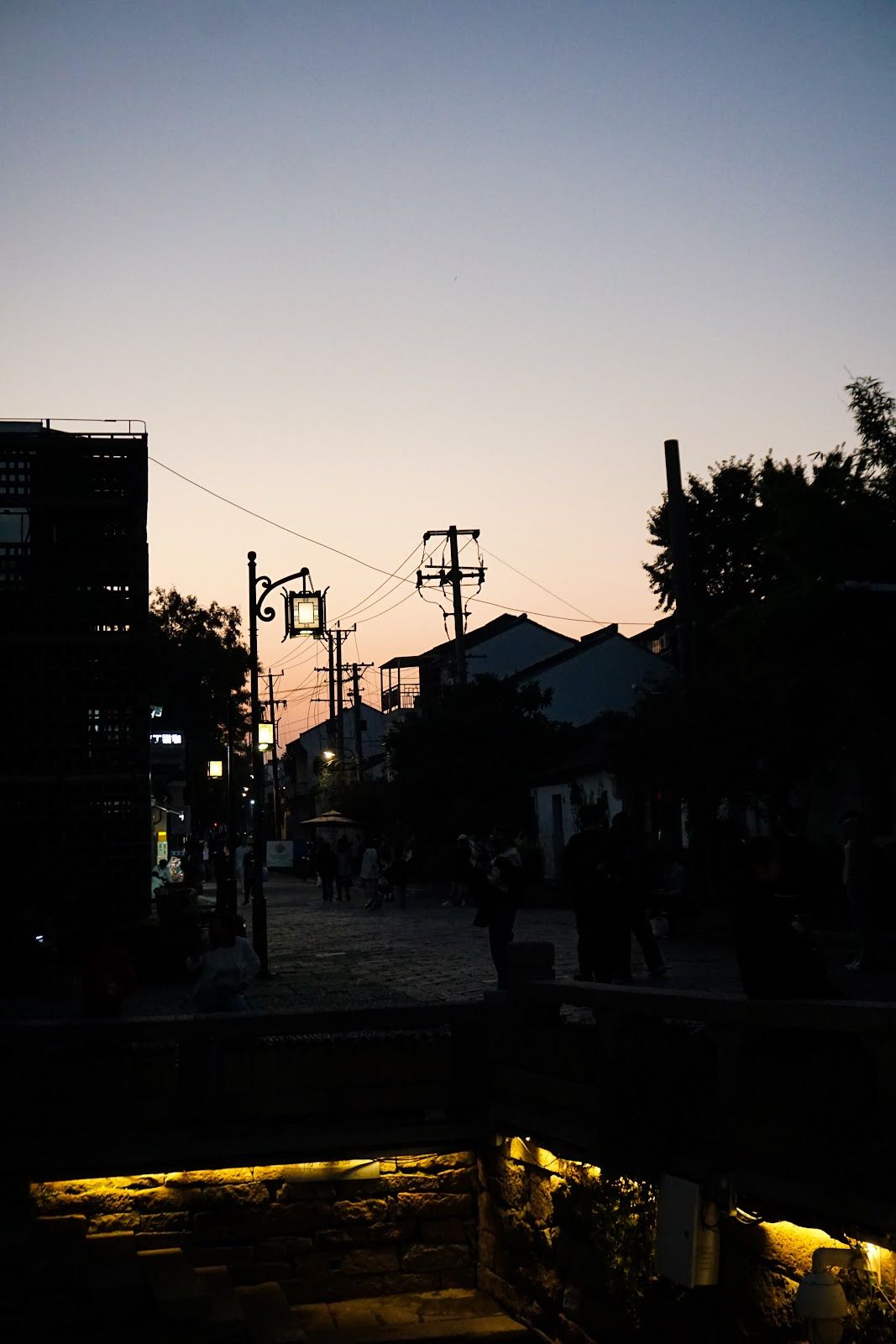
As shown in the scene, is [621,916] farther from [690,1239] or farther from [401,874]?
[401,874]

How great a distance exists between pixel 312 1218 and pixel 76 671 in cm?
1133

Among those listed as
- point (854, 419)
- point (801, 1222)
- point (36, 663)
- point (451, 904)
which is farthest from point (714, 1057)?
point (451, 904)

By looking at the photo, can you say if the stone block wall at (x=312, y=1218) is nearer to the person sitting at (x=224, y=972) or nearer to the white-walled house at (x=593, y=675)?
the person sitting at (x=224, y=972)

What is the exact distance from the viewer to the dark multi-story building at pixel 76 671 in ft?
68.0

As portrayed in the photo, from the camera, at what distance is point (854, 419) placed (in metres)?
27.9

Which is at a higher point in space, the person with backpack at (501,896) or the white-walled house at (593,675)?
the white-walled house at (593,675)

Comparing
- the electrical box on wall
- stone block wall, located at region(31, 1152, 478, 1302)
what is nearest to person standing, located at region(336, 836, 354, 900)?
stone block wall, located at region(31, 1152, 478, 1302)

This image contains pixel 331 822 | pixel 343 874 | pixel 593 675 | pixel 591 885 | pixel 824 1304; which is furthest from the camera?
pixel 593 675

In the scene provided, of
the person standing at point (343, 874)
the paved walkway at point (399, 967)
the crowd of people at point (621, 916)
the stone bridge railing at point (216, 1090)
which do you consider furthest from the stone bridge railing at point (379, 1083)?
the person standing at point (343, 874)

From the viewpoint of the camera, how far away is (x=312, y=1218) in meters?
11.3

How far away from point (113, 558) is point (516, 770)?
28.4m

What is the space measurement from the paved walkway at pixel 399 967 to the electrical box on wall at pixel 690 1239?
10.9 ft

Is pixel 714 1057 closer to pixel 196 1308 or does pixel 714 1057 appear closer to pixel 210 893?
pixel 196 1308

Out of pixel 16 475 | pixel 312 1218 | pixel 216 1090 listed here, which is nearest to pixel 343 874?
pixel 16 475
